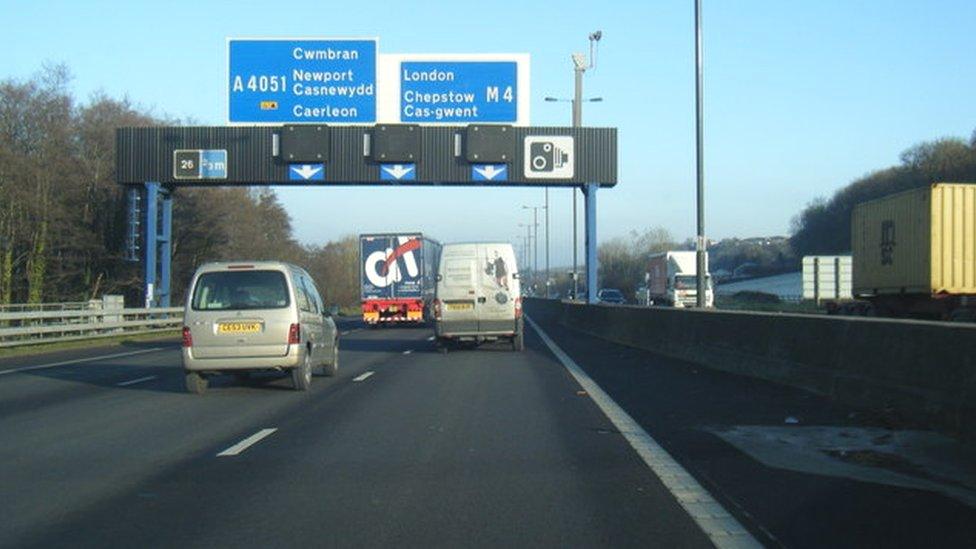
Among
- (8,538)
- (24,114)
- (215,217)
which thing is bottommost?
(8,538)

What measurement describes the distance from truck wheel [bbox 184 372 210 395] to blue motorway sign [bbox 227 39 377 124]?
61.8ft

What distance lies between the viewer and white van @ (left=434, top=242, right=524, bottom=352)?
25938 mm

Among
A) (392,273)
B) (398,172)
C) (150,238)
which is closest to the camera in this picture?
(398,172)

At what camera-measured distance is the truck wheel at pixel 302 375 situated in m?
16.0

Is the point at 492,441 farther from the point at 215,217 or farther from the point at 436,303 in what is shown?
the point at 215,217

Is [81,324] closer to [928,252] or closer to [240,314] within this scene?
[240,314]

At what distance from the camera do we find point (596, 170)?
38688mm

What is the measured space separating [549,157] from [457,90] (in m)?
5.27

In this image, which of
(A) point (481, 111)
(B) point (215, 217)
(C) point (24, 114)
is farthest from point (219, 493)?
(B) point (215, 217)

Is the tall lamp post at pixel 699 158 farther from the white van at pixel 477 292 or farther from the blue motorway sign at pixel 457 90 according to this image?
the blue motorway sign at pixel 457 90

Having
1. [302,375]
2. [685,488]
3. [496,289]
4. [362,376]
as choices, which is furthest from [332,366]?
[685,488]

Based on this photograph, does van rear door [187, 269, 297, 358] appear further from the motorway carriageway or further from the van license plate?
the motorway carriageway

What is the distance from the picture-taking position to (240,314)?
15344 mm

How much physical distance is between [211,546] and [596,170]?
32.9 meters
